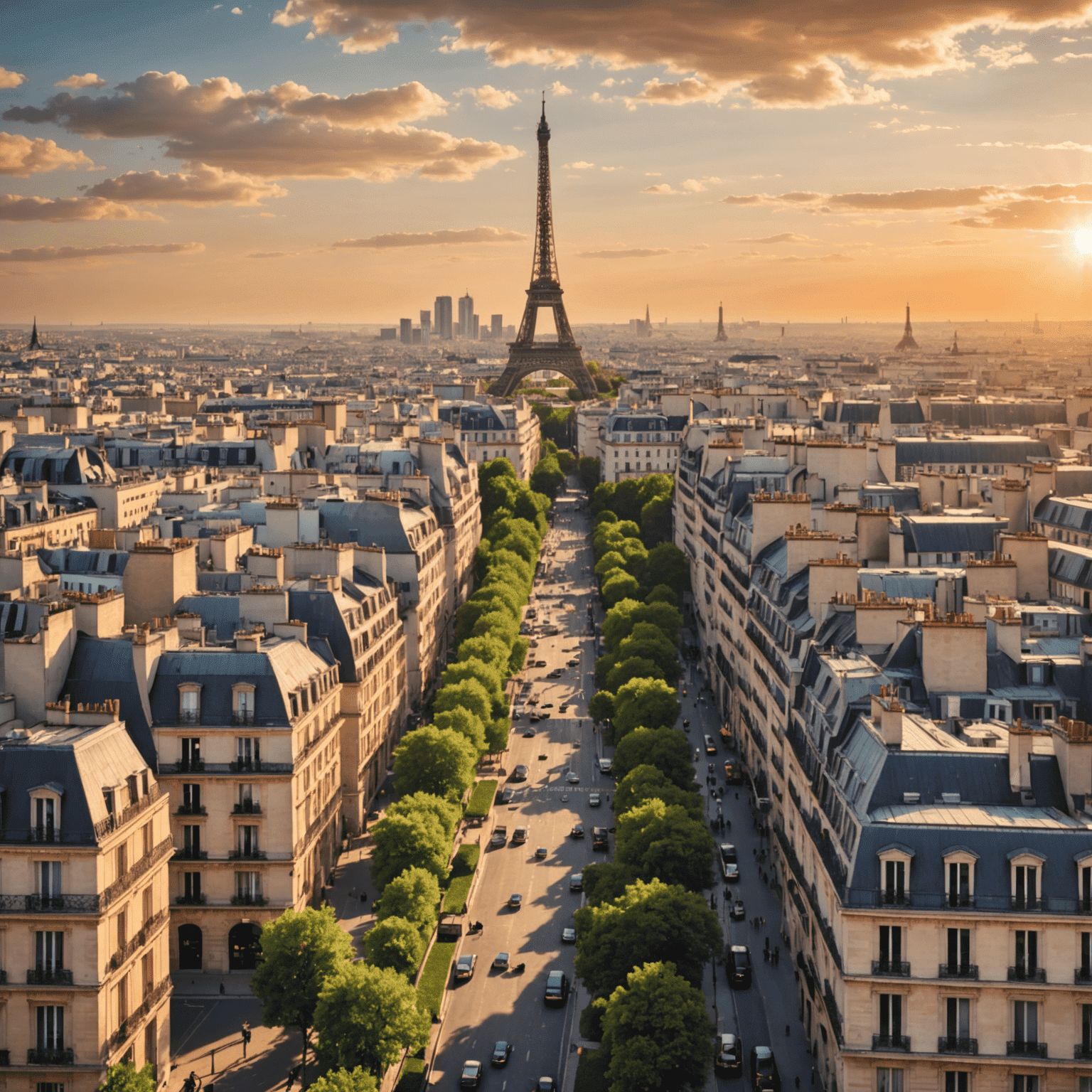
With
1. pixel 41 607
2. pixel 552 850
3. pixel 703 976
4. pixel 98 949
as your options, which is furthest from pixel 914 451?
pixel 98 949

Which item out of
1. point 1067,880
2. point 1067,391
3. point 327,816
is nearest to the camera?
point 1067,880

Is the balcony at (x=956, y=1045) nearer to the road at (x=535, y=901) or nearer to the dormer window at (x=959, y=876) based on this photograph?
the dormer window at (x=959, y=876)

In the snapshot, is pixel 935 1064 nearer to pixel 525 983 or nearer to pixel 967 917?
pixel 967 917

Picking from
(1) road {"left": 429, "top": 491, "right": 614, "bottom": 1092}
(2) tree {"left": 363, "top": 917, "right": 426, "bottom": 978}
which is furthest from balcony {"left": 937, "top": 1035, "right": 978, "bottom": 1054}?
(2) tree {"left": 363, "top": 917, "right": 426, "bottom": 978}

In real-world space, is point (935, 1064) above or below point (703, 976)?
above

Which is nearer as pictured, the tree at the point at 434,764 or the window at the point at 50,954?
the window at the point at 50,954

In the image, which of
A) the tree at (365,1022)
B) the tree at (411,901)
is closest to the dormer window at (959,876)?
the tree at (365,1022)
